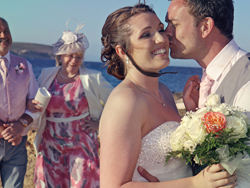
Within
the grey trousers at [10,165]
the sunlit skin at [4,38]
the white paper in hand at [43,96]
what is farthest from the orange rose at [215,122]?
the sunlit skin at [4,38]

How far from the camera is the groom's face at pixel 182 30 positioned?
333 centimetres

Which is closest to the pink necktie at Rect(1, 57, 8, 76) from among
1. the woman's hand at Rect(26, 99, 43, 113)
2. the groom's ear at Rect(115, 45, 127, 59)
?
the woman's hand at Rect(26, 99, 43, 113)

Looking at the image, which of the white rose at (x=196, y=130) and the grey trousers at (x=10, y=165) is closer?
the white rose at (x=196, y=130)

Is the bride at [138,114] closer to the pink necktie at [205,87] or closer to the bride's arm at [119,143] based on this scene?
the bride's arm at [119,143]

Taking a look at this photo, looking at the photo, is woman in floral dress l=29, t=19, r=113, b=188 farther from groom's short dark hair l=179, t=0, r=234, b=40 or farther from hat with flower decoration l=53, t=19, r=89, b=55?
groom's short dark hair l=179, t=0, r=234, b=40

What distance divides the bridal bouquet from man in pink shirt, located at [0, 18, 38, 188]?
326 centimetres

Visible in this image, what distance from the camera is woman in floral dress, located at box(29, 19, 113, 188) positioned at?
208 inches

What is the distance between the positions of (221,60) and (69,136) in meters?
2.86

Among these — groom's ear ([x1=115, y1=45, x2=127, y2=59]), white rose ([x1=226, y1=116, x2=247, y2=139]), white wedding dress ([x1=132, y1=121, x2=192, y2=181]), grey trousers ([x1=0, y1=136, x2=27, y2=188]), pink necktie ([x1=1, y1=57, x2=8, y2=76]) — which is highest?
groom's ear ([x1=115, y1=45, x2=127, y2=59])

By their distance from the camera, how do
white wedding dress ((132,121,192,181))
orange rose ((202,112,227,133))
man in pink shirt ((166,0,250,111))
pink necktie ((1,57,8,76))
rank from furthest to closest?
pink necktie ((1,57,8,76)) → man in pink shirt ((166,0,250,111)) → white wedding dress ((132,121,192,181)) → orange rose ((202,112,227,133))

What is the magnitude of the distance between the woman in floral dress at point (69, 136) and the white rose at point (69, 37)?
0.64 m

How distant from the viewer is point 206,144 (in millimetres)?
2381

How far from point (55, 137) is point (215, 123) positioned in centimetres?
341

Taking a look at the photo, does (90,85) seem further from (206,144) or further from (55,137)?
(206,144)
